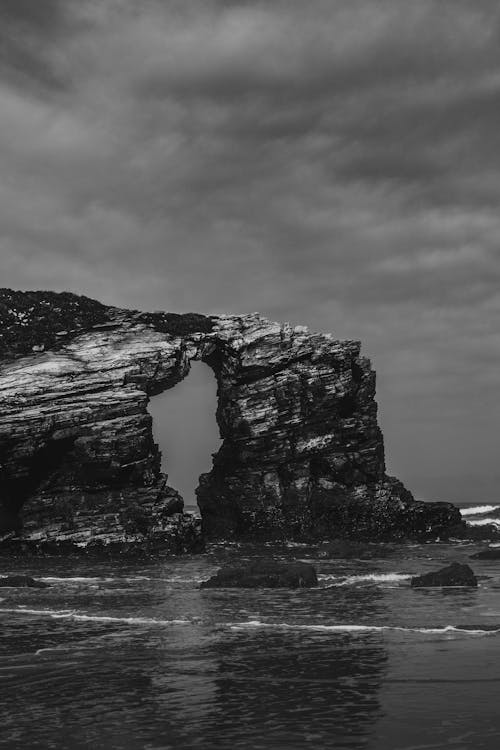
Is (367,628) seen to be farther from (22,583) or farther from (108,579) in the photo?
(22,583)

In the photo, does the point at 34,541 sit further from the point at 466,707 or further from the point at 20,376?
the point at 466,707

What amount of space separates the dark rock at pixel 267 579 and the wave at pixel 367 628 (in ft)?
34.5

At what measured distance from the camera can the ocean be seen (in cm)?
1319

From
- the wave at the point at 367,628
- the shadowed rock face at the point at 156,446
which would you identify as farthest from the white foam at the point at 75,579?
the wave at the point at 367,628

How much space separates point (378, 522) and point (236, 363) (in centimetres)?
1901

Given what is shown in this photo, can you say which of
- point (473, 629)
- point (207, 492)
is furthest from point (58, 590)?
point (207, 492)

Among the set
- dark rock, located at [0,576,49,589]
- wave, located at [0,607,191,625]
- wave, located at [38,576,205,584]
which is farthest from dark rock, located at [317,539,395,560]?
wave, located at [0,607,191,625]

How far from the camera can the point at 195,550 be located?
58.4 metres

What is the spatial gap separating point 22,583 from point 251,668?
22985 mm

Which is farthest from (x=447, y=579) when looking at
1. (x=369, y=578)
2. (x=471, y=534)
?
(x=471, y=534)

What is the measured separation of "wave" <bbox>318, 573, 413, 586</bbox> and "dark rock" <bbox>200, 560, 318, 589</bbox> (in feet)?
5.65

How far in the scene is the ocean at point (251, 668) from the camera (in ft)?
43.3

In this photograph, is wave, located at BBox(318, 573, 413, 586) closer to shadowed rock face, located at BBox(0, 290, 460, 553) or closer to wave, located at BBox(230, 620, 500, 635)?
wave, located at BBox(230, 620, 500, 635)

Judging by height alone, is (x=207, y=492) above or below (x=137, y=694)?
above
